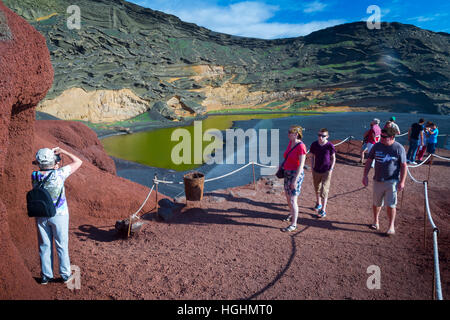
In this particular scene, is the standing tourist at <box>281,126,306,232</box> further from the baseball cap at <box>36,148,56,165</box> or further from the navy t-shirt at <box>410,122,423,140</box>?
the navy t-shirt at <box>410,122,423,140</box>

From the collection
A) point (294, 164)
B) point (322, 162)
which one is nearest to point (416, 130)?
point (322, 162)

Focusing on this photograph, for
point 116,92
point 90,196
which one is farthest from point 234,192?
point 116,92

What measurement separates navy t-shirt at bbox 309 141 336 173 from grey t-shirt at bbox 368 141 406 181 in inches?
34.2

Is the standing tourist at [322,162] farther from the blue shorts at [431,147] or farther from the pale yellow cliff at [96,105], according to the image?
the pale yellow cliff at [96,105]

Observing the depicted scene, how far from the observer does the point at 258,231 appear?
480 centimetres

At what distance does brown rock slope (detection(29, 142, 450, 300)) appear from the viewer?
126 inches

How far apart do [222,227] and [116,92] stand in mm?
30921

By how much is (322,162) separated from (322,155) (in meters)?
0.14

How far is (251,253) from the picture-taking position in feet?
13.4

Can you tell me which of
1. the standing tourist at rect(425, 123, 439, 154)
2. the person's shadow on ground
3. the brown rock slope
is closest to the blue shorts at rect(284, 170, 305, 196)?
the brown rock slope

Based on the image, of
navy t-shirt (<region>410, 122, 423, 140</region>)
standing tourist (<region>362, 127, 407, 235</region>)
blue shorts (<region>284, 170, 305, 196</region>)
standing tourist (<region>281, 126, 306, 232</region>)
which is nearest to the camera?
standing tourist (<region>362, 127, 407, 235</region>)

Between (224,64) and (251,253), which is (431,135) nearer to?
(251,253)
